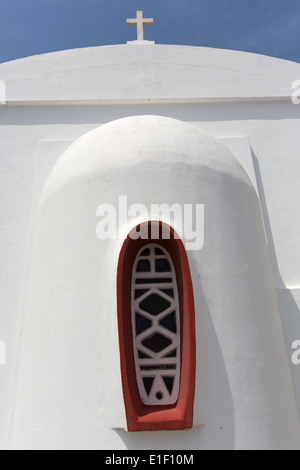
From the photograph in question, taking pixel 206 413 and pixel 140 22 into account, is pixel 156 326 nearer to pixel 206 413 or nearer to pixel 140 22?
pixel 206 413

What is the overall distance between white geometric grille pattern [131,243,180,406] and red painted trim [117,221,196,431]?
0.23 feet

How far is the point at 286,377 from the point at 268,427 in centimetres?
56

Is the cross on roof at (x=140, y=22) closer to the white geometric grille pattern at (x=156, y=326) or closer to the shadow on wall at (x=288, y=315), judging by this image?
the shadow on wall at (x=288, y=315)

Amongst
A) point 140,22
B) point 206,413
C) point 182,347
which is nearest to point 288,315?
point 182,347

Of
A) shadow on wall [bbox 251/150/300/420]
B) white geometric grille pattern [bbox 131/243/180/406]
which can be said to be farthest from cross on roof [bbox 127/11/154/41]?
white geometric grille pattern [bbox 131/243/180/406]

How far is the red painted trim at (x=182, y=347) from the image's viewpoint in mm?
3357

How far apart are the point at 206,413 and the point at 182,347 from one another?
526 mm

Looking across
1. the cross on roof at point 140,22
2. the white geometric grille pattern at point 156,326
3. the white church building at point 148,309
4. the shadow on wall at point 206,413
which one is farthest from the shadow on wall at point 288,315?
the cross on roof at point 140,22

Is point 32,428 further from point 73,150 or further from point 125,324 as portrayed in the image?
point 73,150

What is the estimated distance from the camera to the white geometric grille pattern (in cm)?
364

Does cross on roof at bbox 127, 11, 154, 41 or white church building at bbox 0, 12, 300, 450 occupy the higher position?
cross on roof at bbox 127, 11, 154, 41

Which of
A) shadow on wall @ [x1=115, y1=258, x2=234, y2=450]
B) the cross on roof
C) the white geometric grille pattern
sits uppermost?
the cross on roof

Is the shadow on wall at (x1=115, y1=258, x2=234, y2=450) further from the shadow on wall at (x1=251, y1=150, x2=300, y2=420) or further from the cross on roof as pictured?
the cross on roof

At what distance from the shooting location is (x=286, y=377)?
3980mm
